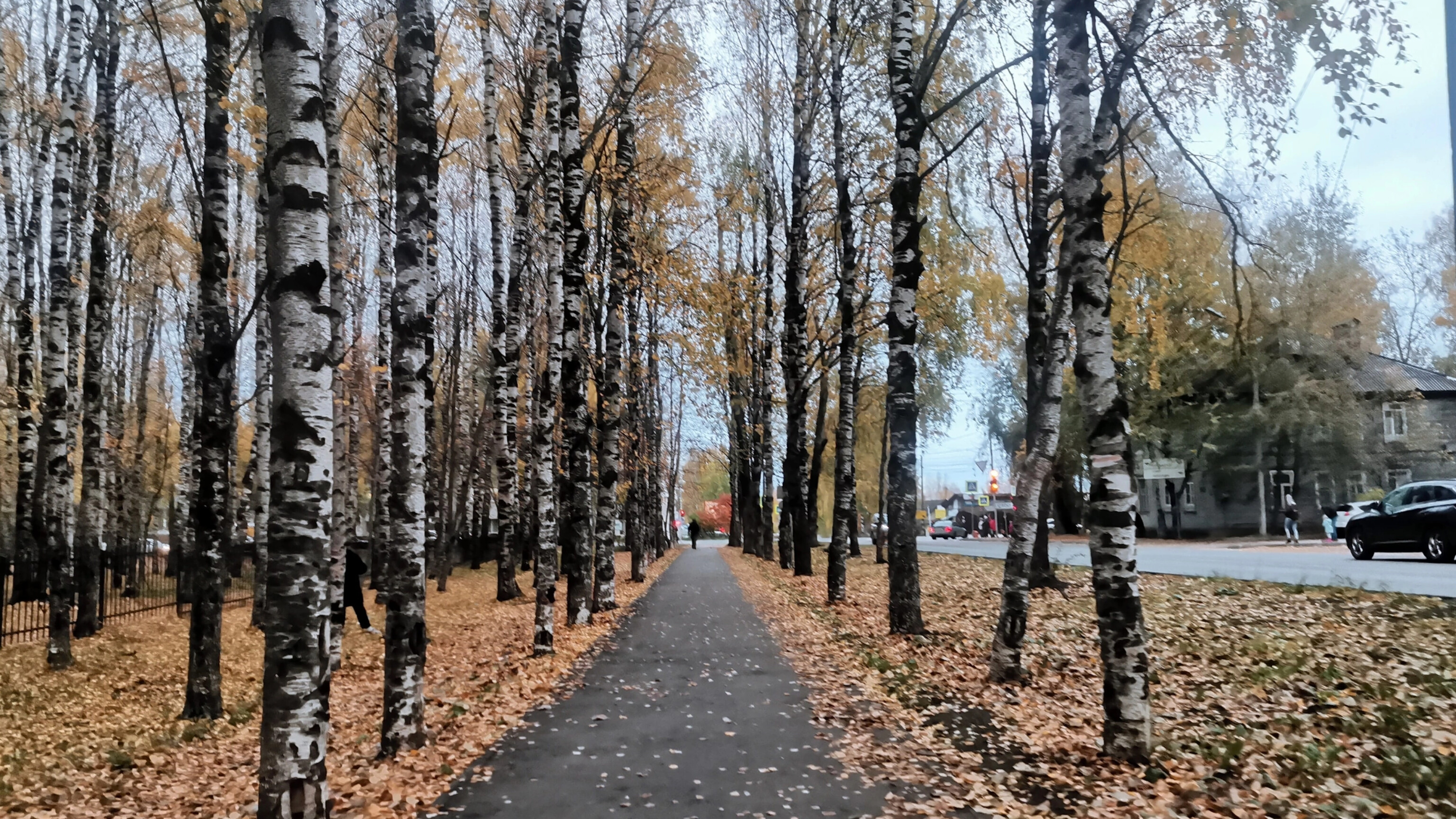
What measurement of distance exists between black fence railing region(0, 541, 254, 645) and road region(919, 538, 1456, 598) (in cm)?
1937

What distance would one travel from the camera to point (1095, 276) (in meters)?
7.16

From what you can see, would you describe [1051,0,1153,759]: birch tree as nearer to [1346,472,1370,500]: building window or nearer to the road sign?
the road sign

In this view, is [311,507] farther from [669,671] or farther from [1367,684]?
[1367,684]

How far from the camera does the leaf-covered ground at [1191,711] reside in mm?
5668

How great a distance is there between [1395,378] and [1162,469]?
459 inches

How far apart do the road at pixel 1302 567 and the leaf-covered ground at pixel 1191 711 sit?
1.42 m

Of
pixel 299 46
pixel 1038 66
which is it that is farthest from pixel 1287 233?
pixel 299 46

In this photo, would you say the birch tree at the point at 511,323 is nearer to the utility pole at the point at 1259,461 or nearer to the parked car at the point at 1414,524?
the parked car at the point at 1414,524

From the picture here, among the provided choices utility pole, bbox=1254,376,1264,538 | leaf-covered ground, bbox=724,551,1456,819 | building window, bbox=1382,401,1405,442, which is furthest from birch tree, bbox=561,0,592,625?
building window, bbox=1382,401,1405,442

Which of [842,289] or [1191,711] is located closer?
[1191,711]

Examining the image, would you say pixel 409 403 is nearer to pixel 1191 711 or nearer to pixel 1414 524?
pixel 1191 711

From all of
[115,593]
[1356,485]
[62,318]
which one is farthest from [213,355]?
[1356,485]

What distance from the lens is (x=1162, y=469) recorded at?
50.6 metres

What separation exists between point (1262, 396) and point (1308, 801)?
44251 mm
